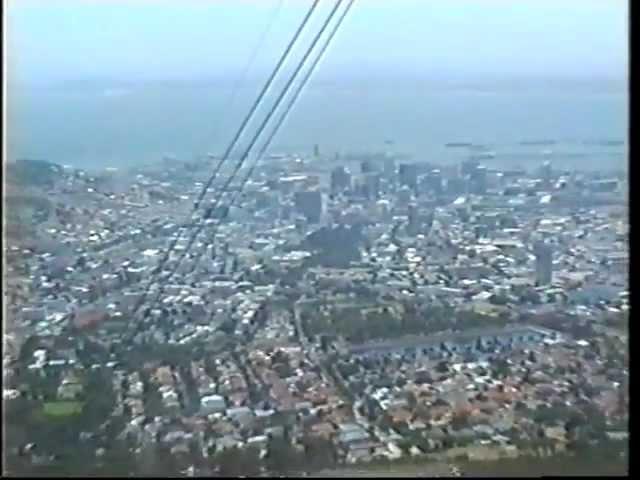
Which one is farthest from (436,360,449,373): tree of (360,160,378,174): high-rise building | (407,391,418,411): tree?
(360,160,378,174): high-rise building

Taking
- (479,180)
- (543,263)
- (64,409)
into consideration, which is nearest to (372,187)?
(479,180)

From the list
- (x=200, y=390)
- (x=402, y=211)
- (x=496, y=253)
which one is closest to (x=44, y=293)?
(x=200, y=390)

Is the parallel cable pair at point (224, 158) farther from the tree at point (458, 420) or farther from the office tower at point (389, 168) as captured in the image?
the tree at point (458, 420)

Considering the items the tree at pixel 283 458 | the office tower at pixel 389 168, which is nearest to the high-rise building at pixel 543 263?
the office tower at pixel 389 168

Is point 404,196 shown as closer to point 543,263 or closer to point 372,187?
point 372,187

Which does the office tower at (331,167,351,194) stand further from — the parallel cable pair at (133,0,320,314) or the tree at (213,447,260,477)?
the tree at (213,447,260,477)

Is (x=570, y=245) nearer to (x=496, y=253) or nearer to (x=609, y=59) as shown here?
(x=496, y=253)
